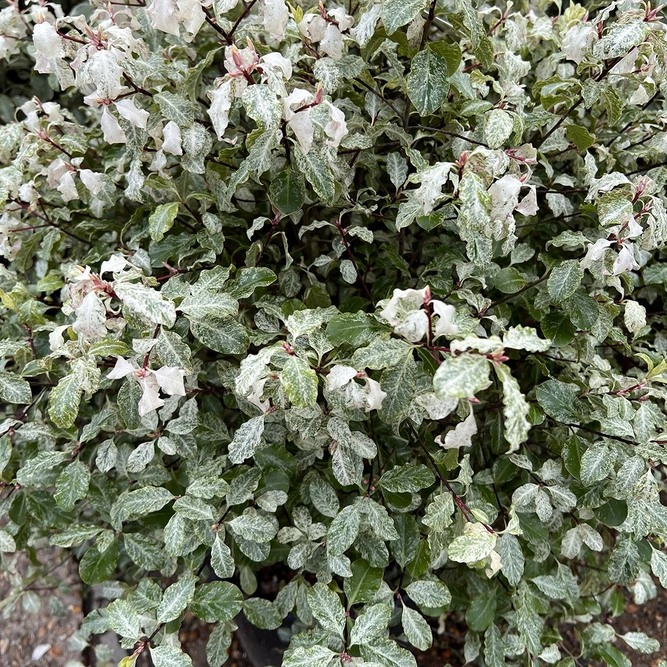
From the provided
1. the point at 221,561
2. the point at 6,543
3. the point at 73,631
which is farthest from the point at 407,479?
the point at 73,631

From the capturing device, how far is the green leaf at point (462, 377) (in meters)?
0.66

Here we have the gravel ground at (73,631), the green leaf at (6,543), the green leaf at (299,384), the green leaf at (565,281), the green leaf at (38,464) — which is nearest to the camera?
the green leaf at (299,384)

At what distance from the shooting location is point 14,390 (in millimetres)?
1115

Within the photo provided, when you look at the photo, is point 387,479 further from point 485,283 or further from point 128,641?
point 128,641

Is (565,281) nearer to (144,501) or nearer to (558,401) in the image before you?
(558,401)

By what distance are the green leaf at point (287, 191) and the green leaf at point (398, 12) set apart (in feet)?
0.97

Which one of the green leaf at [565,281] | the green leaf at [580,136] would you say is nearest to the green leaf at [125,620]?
the green leaf at [565,281]

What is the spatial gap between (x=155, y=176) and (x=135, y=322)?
15.6 inches

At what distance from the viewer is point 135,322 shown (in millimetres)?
885

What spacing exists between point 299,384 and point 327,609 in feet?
1.57

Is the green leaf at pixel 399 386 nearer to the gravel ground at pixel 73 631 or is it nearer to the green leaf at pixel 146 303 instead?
the green leaf at pixel 146 303

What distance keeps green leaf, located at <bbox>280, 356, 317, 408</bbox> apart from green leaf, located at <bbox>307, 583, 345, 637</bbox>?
446 millimetres

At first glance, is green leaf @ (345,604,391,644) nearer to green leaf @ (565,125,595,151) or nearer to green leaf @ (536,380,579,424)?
green leaf @ (536,380,579,424)

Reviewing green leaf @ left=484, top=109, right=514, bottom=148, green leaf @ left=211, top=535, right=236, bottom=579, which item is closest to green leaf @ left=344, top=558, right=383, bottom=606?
green leaf @ left=211, top=535, right=236, bottom=579
